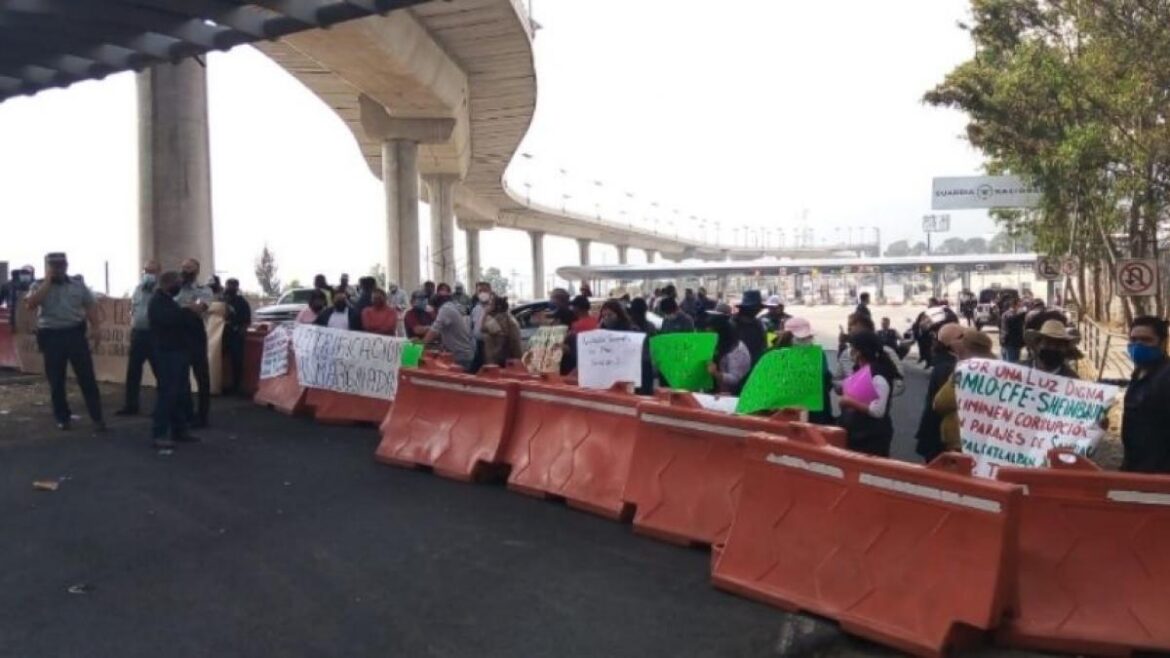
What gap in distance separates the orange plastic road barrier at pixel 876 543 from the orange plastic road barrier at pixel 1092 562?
257 millimetres

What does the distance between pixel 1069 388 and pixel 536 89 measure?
33.3 meters

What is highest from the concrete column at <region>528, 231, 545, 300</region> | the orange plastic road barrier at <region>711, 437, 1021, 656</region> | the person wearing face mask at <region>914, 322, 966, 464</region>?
the concrete column at <region>528, 231, 545, 300</region>

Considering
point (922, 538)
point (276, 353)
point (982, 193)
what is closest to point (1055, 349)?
point (922, 538)

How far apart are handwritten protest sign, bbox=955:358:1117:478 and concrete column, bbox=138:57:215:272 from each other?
17952 millimetres

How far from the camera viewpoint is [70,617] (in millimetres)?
6062

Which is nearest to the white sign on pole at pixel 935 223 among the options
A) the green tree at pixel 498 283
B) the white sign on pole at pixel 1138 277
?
the green tree at pixel 498 283

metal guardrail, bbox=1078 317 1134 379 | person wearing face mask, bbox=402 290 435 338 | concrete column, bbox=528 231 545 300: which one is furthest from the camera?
concrete column, bbox=528 231 545 300

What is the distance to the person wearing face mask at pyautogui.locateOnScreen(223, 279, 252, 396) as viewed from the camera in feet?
51.4

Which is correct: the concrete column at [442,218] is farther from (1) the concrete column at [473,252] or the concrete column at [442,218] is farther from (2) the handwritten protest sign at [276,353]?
(2) the handwritten protest sign at [276,353]

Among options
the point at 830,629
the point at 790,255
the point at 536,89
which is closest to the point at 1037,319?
the point at 830,629

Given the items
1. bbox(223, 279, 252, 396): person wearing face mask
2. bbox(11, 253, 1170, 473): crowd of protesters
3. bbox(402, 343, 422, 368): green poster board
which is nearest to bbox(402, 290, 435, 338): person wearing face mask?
bbox(11, 253, 1170, 473): crowd of protesters

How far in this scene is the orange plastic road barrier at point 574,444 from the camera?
8570mm

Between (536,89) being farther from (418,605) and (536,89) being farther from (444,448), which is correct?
(418,605)

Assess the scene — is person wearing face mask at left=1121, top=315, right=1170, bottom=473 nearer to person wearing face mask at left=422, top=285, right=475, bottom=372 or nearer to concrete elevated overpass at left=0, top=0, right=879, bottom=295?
person wearing face mask at left=422, top=285, right=475, bottom=372
